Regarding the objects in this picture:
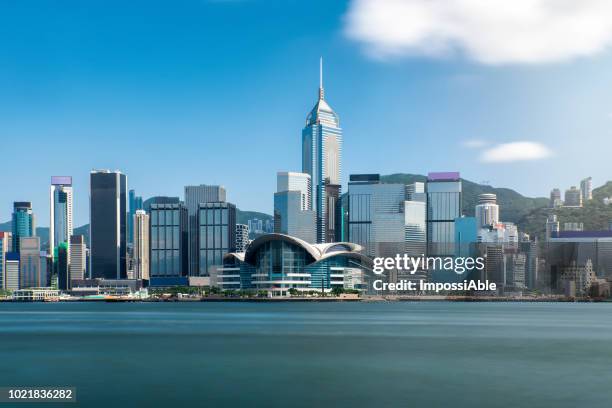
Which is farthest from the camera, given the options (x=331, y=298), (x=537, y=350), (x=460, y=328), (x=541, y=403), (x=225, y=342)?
(x=331, y=298)

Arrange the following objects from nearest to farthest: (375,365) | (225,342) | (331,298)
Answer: (375,365)
(225,342)
(331,298)

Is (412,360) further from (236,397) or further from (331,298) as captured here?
(331,298)

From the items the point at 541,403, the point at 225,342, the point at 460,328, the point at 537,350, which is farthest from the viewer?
the point at 460,328

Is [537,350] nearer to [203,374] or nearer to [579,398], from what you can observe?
[579,398]

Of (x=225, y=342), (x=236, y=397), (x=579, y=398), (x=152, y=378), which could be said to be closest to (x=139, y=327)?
(x=225, y=342)

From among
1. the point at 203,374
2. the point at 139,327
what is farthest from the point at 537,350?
the point at 139,327

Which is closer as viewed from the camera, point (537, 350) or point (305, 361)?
point (305, 361)
